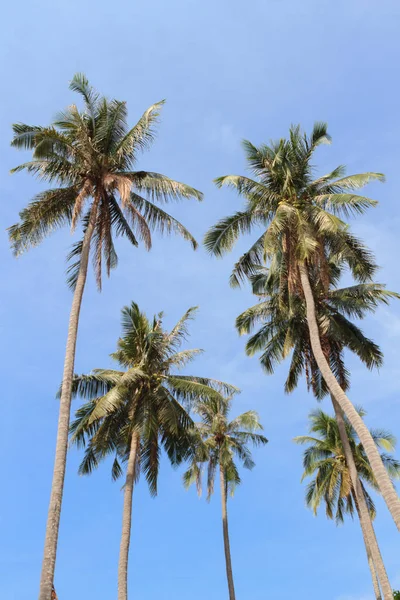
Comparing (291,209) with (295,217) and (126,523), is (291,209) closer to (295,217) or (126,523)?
(295,217)

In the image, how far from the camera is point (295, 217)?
1983 centimetres

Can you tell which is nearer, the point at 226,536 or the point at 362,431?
the point at 362,431

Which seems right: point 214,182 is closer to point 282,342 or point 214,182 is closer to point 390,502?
point 282,342

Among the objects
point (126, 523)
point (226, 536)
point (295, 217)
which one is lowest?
point (126, 523)

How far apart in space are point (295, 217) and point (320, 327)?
5809mm

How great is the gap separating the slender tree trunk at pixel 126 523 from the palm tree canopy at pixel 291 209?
764cm

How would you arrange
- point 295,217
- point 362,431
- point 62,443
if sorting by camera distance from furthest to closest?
point 295,217 < point 362,431 < point 62,443

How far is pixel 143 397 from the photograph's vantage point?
73.9 feet

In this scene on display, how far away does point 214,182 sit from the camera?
21625 millimetres

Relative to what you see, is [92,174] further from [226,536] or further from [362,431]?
[226,536]

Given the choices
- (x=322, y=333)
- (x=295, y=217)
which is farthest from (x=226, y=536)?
(x=295, y=217)

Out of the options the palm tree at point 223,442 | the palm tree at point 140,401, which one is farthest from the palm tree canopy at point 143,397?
the palm tree at point 223,442

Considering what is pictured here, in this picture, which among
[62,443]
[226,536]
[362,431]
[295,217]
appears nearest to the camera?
[62,443]

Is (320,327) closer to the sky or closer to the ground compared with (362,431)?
closer to the sky
